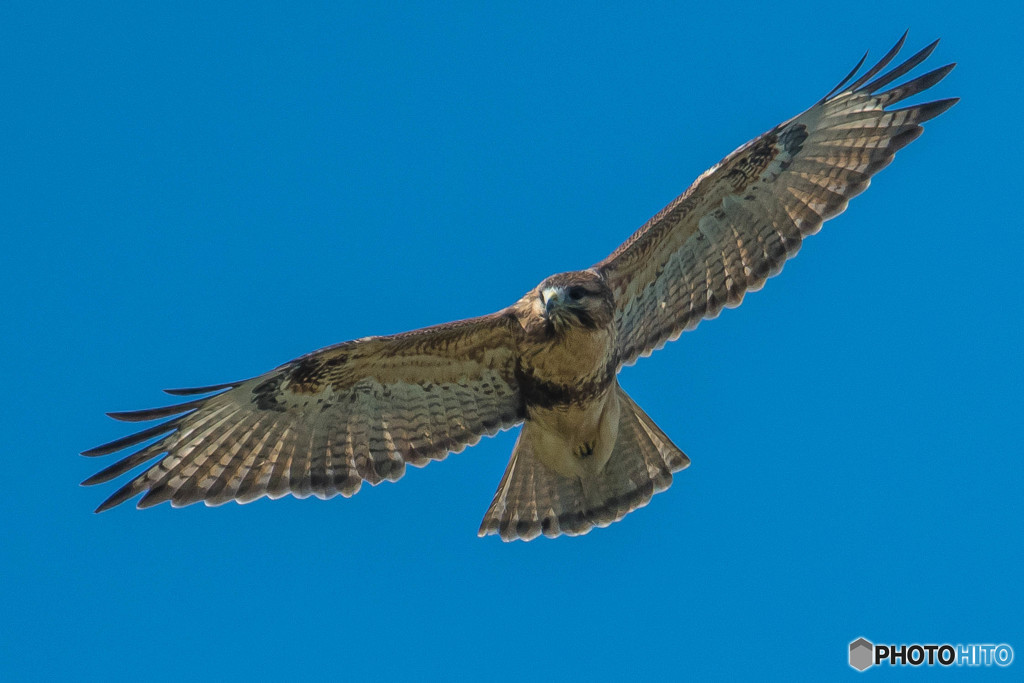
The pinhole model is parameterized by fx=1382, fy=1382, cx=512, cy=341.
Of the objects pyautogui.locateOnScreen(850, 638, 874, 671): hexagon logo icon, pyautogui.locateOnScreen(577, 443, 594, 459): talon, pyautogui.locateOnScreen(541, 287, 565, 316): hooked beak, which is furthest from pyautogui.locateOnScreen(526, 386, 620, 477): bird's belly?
pyautogui.locateOnScreen(850, 638, 874, 671): hexagon logo icon

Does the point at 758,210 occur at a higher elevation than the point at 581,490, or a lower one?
higher

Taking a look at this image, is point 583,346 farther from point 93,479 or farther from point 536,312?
point 93,479

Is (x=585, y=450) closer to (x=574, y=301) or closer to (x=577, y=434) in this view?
(x=577, y=434)

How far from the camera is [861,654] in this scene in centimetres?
1173

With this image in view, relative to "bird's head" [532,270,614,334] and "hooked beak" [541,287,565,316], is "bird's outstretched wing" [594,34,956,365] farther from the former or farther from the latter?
"hooked beak" [541,287,565,316]

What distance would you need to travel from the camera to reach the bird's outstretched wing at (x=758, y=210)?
10.0 m

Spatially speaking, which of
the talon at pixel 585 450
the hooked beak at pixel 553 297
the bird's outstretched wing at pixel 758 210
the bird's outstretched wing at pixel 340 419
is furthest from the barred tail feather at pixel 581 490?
the hooked beak at pixel 553 297

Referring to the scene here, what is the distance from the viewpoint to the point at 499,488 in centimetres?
1048

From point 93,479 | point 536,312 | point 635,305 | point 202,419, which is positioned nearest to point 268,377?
point 202,419

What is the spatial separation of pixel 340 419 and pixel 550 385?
1608mm

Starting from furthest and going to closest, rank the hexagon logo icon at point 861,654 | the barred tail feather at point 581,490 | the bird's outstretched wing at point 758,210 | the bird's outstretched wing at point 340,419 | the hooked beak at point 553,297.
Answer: the hexagon logo icon at point 861,654 → the barred tail feather at point 581,490 → the bird's outstretched wing at point 758,210 → the bird's outstretched wing at point 340,419 → the hooked beak at point 553,297

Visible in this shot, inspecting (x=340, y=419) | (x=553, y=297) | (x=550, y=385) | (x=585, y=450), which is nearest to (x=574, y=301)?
(x=553, y=297)

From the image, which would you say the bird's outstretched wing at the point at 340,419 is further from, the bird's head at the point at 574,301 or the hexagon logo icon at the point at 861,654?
the hexagon logo icon at the point at 861,654

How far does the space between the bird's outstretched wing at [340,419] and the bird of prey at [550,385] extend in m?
0.01
